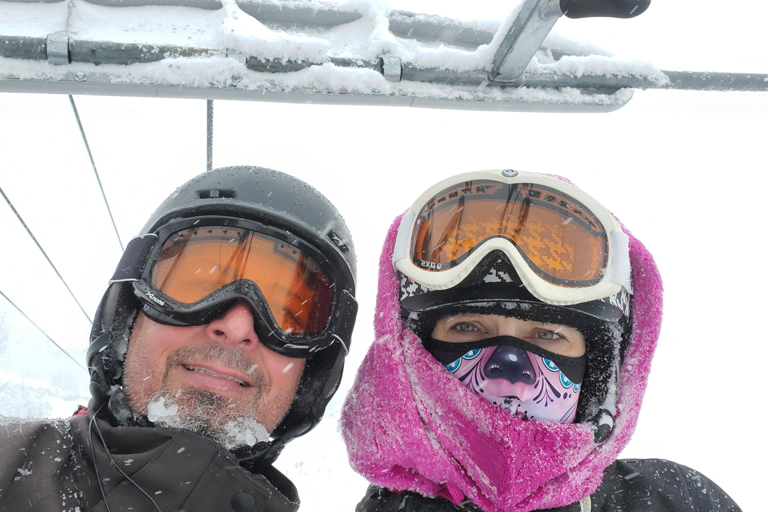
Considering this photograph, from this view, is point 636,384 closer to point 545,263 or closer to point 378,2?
point 545,263

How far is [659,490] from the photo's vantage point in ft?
6.03

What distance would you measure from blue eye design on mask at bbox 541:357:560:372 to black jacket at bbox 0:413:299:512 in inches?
40.0

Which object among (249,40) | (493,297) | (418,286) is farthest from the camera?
(418,286)

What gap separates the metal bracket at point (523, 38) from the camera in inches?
57.7

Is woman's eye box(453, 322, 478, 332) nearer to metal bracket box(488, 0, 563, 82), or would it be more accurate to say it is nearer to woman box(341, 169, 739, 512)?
woman box(341, 169, 739, 512)

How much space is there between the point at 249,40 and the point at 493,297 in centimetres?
120

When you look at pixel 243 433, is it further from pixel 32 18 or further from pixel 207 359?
pixel 32 18

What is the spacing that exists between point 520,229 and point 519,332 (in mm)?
423

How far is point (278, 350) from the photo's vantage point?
2154 mm

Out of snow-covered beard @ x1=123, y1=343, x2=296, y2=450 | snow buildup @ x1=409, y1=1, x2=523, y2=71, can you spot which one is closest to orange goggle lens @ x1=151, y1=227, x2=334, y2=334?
snow-covered beard @ x1=123, y1=343, x2=296, y2=450

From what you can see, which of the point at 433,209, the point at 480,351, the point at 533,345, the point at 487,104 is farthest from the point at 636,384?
the point at 487,104

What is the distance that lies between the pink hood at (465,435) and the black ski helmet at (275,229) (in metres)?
0.34

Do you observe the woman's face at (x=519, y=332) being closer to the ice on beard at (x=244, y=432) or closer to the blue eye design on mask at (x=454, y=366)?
the blue eye design on mask at (x=454, y=366)

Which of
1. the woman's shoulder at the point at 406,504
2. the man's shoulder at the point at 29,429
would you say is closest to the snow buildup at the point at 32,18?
the man's shoulder at the point at 29,429
